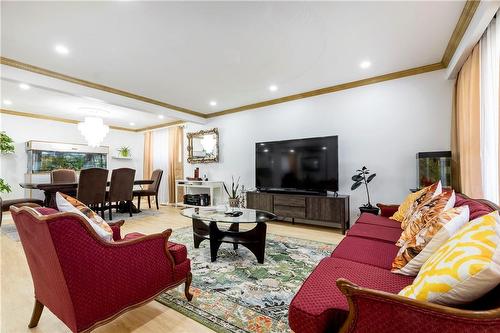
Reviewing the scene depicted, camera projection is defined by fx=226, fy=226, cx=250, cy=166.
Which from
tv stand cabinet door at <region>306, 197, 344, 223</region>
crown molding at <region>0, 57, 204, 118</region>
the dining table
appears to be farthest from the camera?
the dining table

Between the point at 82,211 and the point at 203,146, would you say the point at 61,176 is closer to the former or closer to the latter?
the point at 203,146

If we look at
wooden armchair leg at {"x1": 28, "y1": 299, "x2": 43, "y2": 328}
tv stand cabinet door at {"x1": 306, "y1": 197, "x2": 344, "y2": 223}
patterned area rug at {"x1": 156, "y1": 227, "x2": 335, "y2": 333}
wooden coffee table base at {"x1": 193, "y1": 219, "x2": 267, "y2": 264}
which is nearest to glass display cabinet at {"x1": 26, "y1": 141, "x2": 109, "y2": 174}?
patterned area rug at {"x1": 156, "y1": 227, "x2": 335, "y2": 333}

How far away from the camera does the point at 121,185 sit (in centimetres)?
477

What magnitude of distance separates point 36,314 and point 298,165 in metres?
3.58

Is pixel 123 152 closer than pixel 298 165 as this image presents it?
No

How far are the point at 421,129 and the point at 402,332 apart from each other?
340cm

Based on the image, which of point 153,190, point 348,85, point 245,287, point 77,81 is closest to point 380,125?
point 348,85

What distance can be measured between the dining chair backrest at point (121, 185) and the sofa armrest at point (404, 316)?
4.86 metres

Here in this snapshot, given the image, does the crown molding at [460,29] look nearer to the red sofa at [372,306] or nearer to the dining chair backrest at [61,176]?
the red sofa at [372,306]

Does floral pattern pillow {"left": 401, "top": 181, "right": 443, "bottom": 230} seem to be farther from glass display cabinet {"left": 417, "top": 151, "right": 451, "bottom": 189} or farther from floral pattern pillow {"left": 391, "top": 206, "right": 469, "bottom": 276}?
glass display cabinet {"left": 417, "top": 151, "right": 451, "bottom": 189}

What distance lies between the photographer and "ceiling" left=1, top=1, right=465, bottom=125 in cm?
209

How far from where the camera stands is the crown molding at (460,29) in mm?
2021

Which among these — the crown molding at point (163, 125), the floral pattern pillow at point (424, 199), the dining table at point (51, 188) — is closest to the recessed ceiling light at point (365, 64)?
the floral pattern pillow at point (424, 199)

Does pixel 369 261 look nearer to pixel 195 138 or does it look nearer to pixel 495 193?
pixel 495 193
